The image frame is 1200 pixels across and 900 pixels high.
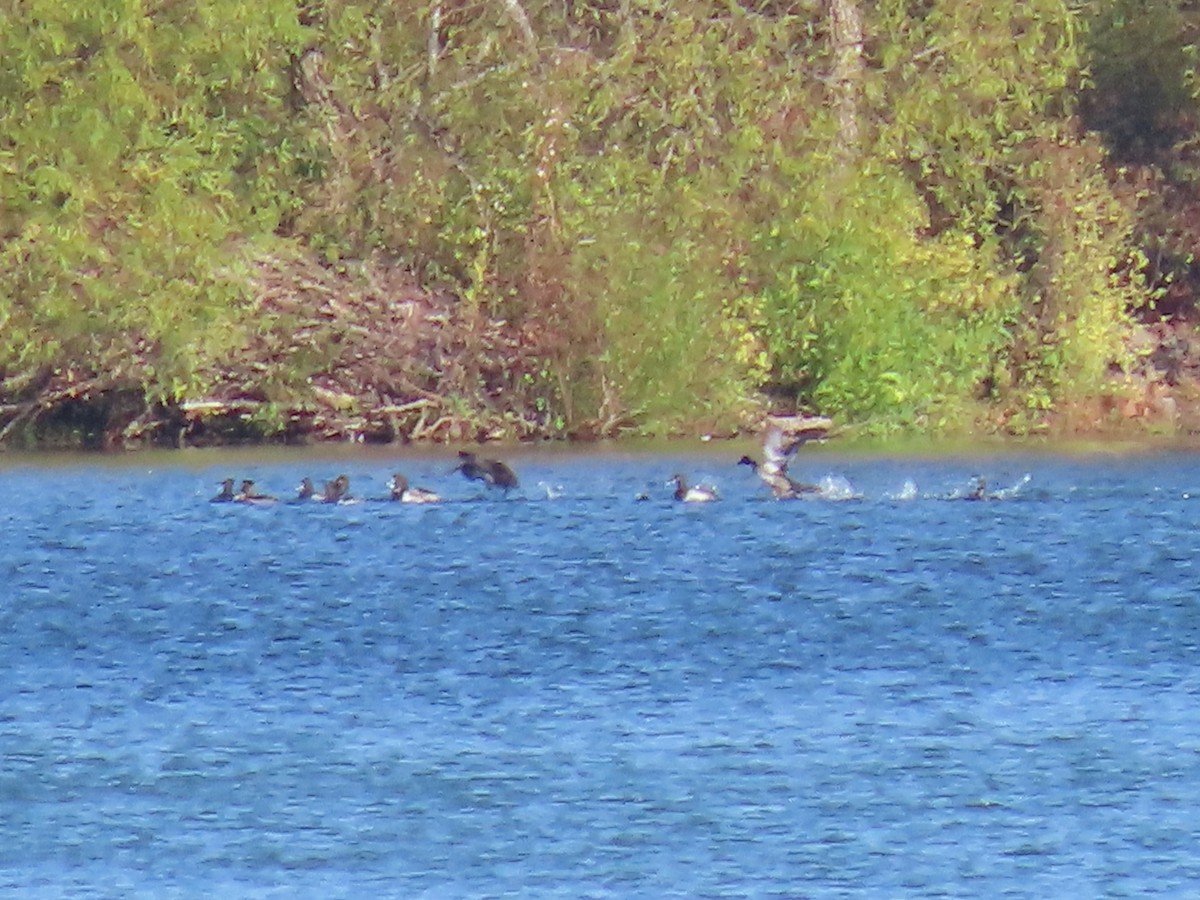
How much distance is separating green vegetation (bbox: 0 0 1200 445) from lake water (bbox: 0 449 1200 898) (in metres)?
5.95

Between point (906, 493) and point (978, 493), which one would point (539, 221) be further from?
point (978, 493)

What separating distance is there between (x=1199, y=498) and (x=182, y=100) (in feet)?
46.4

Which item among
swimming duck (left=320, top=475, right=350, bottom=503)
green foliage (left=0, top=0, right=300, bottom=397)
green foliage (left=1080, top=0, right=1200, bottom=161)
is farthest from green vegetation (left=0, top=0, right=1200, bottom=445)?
swimming duck (left=320, top=475, right=350, bottom=503)

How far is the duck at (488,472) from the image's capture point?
26.8m

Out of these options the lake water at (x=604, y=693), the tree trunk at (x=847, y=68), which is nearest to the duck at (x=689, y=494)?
the lake water at (x=604, y=693)

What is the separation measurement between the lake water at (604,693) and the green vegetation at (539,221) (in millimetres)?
5954

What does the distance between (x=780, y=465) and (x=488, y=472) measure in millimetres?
2879

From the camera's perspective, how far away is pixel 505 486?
1072 inches

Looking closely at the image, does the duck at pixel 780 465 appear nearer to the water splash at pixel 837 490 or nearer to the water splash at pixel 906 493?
the water splash at pixel 837 490

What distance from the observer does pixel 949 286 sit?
34.8 meters

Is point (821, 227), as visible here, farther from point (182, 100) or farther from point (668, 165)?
point (182, 100)

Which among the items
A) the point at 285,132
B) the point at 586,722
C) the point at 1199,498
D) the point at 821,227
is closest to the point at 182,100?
the point at 285,132

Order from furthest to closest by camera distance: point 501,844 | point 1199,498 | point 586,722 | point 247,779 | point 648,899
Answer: point 1199,498, point 586,722, point 247,779, point 501,844, point 648,899

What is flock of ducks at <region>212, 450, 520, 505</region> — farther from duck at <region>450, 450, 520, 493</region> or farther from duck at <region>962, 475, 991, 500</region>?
duck at <region>962, 475, 991, 500</region>
